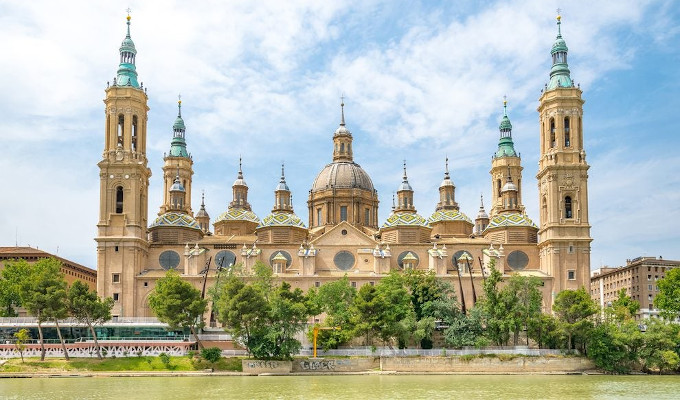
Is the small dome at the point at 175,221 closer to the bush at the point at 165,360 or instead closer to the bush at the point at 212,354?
the bush at the point at 165,360

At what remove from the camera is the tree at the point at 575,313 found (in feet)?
219

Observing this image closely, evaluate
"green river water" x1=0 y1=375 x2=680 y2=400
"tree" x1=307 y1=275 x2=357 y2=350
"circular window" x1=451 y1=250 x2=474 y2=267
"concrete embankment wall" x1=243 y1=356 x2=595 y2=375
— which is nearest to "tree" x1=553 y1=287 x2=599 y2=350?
"concrete embankment wall" x1=243 y1=356 x2=595 y2=375

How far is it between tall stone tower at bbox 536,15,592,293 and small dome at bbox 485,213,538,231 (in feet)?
6.68

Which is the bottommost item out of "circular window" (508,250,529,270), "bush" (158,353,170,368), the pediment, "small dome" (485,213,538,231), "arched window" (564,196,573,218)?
"bush" (158,353,170,368)

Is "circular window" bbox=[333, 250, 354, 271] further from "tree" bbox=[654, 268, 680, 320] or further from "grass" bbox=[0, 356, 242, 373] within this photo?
"tree" bbox=[654, 268, 680, 320]

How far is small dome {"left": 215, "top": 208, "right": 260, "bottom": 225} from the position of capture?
97.1m

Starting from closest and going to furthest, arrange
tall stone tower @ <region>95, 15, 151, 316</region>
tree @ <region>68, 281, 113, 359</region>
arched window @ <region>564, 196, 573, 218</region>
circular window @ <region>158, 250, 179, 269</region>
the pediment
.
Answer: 1. tree @ <region>68, 281, 113, 359</region>
2. tall stone tower @ <region>95, 15, 151, 316</region>
3. arched window @ <region>564, 196, 573, 218</region>
4. the pediment
5. circular window @ <region>158, 250, 179, 269</region>

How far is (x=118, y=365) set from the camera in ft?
210

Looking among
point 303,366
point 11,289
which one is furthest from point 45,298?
point 303,366

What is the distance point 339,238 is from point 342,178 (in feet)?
42.8

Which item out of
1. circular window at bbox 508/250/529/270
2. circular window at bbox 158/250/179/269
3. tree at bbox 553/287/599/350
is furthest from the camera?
circular window at bbox 508/250/529/270

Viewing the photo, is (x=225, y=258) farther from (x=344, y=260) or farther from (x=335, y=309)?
(x=335, y=309)

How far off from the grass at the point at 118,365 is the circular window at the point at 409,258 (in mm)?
27679

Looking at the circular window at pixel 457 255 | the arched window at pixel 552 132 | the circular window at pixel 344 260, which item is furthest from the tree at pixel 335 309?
the arched window at pixel 552 132
